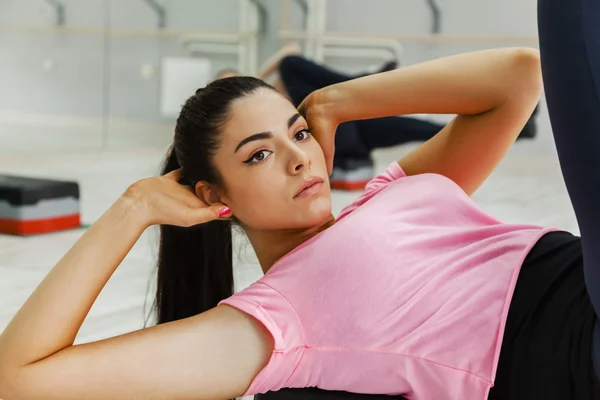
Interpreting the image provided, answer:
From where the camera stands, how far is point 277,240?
1375 mm

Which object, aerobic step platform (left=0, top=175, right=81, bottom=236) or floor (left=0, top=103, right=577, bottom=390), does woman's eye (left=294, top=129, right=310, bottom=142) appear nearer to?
floor (left=0, top=103, right=577, bottom=390)

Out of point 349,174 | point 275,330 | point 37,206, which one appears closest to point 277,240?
point 275,330

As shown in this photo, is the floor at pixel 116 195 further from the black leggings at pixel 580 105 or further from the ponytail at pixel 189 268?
the black leggings at pixel 580 105

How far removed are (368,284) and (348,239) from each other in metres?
0.08

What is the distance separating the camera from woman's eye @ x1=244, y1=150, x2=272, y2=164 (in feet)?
4.25

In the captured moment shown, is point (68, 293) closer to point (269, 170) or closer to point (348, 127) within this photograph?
point (269, 170)

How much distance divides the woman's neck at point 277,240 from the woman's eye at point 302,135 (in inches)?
5.4

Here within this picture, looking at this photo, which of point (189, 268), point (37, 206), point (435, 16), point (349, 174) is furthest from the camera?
point (435, 16)

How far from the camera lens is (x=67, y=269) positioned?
1.15 m

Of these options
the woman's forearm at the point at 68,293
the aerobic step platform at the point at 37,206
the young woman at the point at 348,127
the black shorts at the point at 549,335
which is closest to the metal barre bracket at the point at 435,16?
the young woman at the point at 348,127

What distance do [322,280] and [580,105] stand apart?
0.43 m

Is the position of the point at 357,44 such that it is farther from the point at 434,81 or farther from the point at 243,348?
the point at 243,348

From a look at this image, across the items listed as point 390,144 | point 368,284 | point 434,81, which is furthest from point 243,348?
point 390,144

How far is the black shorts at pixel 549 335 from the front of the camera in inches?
42.8
